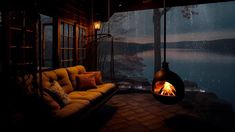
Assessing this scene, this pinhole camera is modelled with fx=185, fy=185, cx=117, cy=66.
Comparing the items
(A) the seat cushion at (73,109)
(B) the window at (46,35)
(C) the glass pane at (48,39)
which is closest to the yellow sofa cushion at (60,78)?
(A) the seat cushion at (73,109)

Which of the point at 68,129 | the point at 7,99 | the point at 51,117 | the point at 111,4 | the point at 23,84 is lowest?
the point at 68,129

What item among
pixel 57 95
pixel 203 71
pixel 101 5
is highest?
pixel 101 5

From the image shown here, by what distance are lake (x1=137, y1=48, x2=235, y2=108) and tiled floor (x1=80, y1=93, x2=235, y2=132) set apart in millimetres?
10271

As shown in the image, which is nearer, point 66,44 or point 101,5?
point 66,44

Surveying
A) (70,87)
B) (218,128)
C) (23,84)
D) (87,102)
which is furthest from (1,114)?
(218,128)

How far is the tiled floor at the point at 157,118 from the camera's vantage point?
9.97 feet

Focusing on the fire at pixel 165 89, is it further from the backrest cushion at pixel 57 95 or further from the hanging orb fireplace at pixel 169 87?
the backrest cushion at pixel 57 95

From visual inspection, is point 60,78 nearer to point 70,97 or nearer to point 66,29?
point 70,97

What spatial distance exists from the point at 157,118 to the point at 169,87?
3.17 feet

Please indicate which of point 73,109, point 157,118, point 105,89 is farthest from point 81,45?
point 73,109

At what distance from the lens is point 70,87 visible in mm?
3516

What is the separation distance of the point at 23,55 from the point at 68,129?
1.32 meters

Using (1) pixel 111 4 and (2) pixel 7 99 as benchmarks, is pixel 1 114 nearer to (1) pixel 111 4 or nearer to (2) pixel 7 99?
(2) pixel 7 99

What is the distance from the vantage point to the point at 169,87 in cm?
279
